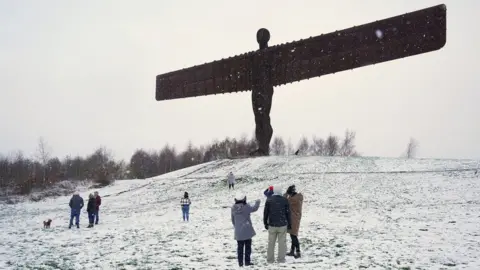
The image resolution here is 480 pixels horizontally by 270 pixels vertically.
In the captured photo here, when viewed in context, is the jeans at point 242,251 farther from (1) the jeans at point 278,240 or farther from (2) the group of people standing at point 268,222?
(1) the jeans at point 278,240

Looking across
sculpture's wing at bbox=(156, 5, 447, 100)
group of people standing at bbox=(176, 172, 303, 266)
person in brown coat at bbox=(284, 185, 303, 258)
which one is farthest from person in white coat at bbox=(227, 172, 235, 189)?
group of people standing at bbox=(176, 172, 303, 266)

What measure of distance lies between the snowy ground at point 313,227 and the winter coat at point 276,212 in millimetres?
879

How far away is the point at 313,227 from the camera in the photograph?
42.0 feet

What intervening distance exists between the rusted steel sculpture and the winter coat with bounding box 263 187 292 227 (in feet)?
47.2

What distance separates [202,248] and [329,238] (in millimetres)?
3407

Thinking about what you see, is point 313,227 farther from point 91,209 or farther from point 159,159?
point 159,159

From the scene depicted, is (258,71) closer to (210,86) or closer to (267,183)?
(210,86)

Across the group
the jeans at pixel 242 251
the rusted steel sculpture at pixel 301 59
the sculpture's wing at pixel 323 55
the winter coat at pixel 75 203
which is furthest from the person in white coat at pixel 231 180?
the jeans at pixel 242 251

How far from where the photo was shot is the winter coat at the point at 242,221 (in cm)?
812

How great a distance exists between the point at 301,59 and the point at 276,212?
16.7 meters

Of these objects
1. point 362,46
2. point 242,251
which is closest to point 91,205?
point 242,251

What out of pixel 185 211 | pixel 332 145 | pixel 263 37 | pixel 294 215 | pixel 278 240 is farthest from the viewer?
pixel 332 145

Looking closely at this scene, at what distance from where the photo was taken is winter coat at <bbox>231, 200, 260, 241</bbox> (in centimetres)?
812

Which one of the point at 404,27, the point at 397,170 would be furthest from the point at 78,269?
the point at 397,170
